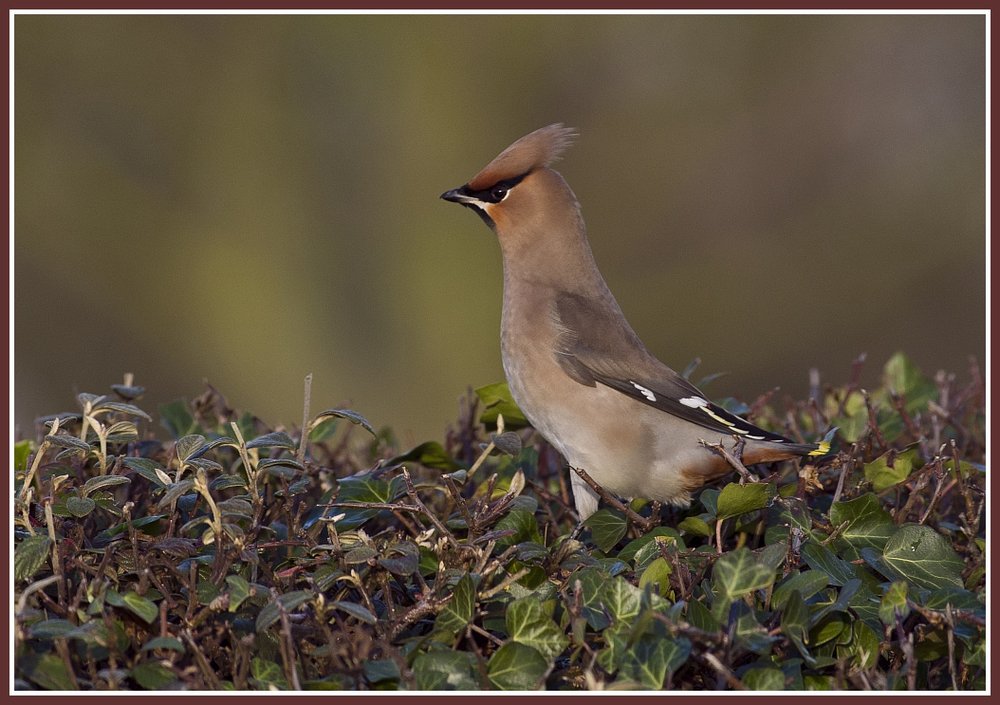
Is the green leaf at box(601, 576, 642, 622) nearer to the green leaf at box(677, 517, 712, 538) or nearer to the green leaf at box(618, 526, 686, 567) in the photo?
the green leaf at box(618, 526, 686, 567)

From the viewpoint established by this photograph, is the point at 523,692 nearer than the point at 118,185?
Yes

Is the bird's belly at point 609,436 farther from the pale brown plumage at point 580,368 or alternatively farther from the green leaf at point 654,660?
the green leaf at point 654,660

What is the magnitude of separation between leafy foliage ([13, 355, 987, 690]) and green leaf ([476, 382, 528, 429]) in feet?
1.70

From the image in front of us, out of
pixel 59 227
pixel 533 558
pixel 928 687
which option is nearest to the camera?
pixel 928 687

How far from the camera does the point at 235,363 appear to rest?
10.3m

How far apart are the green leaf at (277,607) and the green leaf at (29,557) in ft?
1.65

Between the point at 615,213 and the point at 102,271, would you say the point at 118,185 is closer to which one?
the point at 102,271

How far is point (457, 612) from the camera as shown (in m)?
2.40

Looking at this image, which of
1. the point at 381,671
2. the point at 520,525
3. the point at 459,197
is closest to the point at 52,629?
the point at 381,671

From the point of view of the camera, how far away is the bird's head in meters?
4.40

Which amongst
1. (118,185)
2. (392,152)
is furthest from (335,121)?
(118,185)

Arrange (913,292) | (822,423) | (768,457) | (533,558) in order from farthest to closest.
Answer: (913,292) → (822,423) → (768,457) → (533,558)

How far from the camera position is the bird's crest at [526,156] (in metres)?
4.39

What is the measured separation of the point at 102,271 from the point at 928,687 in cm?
893
